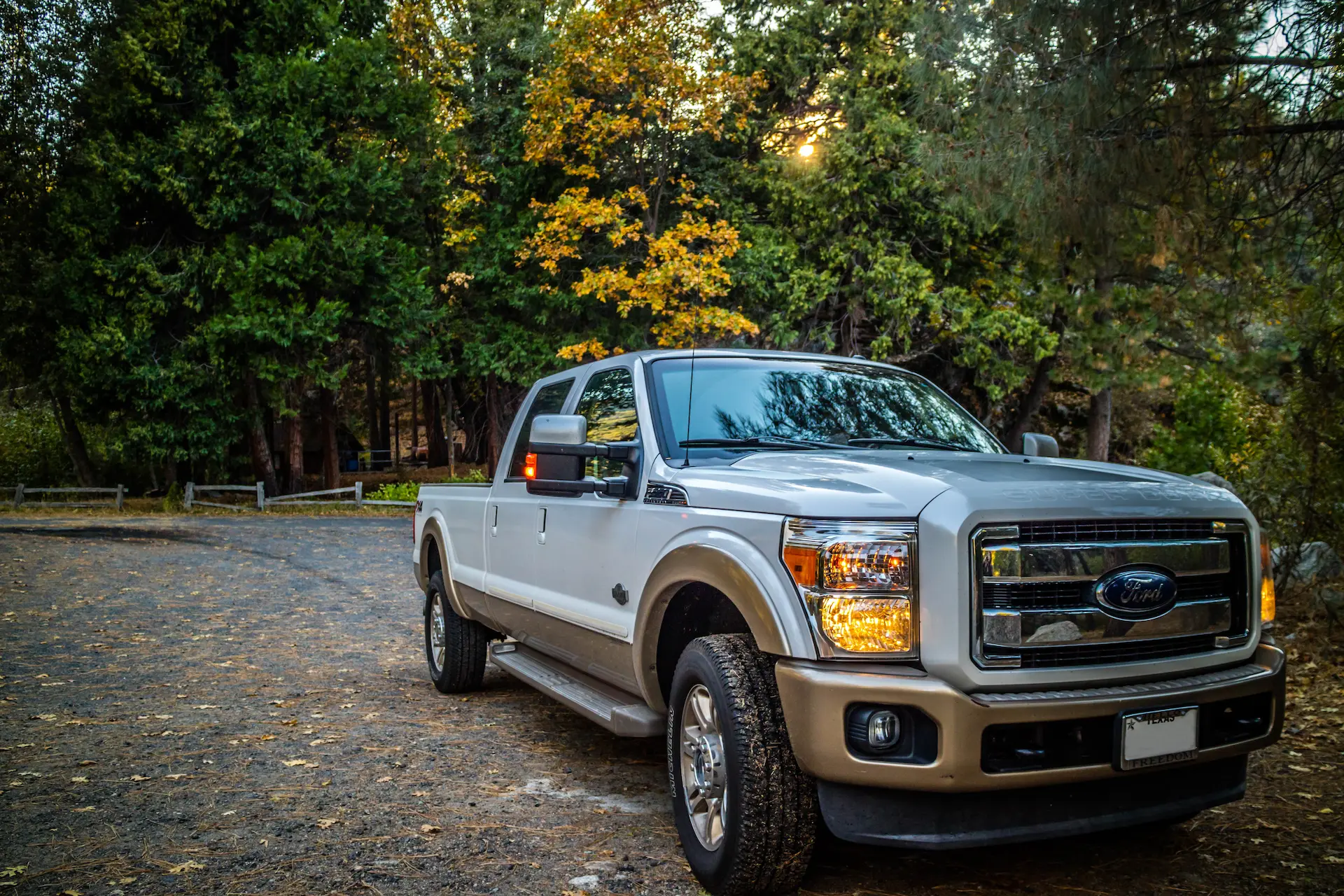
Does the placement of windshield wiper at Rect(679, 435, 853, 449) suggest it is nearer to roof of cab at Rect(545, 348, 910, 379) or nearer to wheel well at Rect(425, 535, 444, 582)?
roof of cab at Rect(545, 348, 910, 379)

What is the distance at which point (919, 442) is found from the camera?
482 centimetres

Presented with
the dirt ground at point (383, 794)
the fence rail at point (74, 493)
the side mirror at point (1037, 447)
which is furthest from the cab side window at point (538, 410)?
the fence rail at point (74, 493)

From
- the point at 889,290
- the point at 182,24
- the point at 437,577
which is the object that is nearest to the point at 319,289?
the point at 182,24

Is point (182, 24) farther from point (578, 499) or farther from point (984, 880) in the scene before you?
point (984, 880)

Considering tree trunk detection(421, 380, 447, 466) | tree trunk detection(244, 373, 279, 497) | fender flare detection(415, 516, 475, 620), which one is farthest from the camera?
tree trunk detection(421, 380, 447, 466)

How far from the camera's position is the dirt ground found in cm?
397

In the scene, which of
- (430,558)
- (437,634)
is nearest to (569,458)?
(437,634)

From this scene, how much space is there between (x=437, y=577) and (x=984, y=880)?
14.6 ft

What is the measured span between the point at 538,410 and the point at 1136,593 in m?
3.86

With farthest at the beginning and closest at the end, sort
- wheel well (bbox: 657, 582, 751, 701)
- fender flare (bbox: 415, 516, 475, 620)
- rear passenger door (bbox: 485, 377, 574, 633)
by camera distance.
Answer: fender flare (bbox: 415, 516, 475, 620) → rear passenger door (bbox: 485, 377, 574, 633) → wheel well (bbox: 657, 582, 751, 701)

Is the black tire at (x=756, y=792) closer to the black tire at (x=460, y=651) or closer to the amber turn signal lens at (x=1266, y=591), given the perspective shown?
the amber turn signal lens at (x=1266, y=591)

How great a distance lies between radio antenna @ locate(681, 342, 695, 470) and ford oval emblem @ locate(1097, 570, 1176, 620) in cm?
170

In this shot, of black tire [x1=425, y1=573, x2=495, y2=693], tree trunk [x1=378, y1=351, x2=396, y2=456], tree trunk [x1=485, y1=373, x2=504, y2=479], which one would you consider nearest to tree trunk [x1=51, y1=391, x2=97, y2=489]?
tree trunk [x1=378, y1=351, x2=396, y2=456]

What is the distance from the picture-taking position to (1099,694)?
132 inches
